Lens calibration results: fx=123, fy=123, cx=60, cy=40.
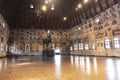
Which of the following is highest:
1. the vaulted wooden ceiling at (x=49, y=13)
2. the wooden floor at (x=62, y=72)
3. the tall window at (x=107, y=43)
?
the vaulted wooden ceiling at (x=49, y=13)

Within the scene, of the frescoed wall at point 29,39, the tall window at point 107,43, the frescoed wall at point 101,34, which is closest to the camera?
the frescoed wall at point 101,34

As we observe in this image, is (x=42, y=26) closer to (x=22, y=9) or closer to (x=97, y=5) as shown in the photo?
(x=22, y=9)

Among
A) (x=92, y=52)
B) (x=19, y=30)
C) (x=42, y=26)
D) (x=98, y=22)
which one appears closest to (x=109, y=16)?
(x=98, y=22)

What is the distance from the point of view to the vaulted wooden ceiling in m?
19.7

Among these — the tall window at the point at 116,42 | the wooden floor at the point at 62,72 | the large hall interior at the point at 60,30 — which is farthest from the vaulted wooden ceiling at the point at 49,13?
the wooden floor at the point at 62,72

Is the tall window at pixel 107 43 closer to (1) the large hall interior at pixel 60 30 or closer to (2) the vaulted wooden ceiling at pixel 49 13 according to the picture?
(1) the large hall interior at pixel 60 30

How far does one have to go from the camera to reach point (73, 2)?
21.8 meters

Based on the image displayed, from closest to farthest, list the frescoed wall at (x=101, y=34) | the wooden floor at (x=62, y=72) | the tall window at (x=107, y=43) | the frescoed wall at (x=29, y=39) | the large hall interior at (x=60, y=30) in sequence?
the wooden floor at (x=62, y=72)
the frescoed wall at (x=101, y=34)
the large hall interior at (x=60, y=30)
the tall window at (x=107, y=43)
the frescoed wall at (x=29, y=39)

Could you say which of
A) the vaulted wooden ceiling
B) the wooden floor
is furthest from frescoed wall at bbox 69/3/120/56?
the wooden floor

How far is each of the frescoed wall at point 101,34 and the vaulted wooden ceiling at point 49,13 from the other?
1115mm

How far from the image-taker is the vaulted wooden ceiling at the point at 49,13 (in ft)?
64.5

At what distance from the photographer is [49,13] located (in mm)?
26875

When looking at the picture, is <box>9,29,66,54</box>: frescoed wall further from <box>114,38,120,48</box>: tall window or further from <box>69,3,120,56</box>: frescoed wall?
<box>114,38,120,48</box>: tall window

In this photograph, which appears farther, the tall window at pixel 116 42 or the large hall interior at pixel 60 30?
the large hall interior at pixel 60 30
